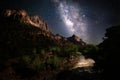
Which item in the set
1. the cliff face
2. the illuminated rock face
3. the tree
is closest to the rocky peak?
the cliff face

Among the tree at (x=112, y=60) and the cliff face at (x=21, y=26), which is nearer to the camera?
the tree at (x=112, y=60)

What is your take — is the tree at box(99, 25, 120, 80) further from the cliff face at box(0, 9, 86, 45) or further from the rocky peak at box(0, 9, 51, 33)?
the rocky peak at box(0, 9, 51, 33)

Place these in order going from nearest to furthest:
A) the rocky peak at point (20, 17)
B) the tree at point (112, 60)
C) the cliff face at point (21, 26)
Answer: the tree at point (112, 60) < the cliff face at point (21, 26) < the rocky peak at point (20, 17)

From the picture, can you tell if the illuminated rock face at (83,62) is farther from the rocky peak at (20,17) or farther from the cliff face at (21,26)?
the rocky peak at (20,17)

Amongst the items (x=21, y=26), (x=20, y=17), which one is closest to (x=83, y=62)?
(x=21, y=26)

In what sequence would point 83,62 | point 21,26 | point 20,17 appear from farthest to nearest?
point 20,17 → point 21,26 → point 83,62

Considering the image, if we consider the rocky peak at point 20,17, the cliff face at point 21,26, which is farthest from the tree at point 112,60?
the rocky peak at point 20,17

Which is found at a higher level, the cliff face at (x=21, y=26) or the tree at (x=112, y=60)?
the cliff face at (x=21, y=26)

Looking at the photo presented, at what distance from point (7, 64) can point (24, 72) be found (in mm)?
6145

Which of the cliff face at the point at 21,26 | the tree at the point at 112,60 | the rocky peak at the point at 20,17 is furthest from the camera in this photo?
the rocky peak at the point at 20,17

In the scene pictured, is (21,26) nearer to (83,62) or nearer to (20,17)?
(20,17)

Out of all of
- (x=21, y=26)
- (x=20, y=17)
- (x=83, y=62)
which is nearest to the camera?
(x=83, y=62)

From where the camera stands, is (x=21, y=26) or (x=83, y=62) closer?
(x=83, y=62)

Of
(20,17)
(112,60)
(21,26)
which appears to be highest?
(20,17)
